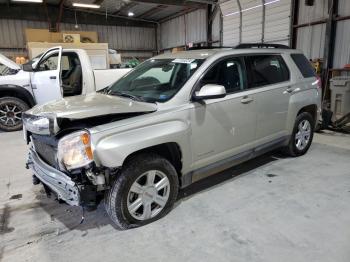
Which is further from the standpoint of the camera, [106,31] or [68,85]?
[106,31]

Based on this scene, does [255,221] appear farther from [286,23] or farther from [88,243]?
[286,23]

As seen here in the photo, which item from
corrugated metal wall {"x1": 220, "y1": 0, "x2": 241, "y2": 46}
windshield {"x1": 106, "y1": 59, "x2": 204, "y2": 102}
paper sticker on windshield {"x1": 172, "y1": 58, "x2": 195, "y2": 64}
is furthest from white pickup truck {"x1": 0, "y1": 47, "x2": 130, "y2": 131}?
corrugated metal wall {"x1": 220, "y1": 0, "x2": 241, "y2": 46}

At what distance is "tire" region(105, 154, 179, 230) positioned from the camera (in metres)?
2.41

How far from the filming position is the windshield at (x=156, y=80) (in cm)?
291

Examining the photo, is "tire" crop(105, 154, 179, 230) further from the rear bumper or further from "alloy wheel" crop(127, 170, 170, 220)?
the rear bumper

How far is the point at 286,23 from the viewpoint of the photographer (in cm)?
955

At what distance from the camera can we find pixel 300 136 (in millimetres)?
4391

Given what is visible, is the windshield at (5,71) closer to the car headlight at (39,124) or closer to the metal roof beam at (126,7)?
the car headlight at (39,124)

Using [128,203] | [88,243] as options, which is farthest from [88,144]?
[88,243]

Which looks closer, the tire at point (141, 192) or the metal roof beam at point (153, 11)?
the tire at point (141, 192)

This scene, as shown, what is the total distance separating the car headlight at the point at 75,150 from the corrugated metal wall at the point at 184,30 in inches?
499

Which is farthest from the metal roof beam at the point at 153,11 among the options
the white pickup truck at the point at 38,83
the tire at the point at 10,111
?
the tire at the point at 10,111

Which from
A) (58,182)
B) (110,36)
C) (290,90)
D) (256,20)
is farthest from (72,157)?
(110,36)

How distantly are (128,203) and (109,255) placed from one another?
1.42 feet
